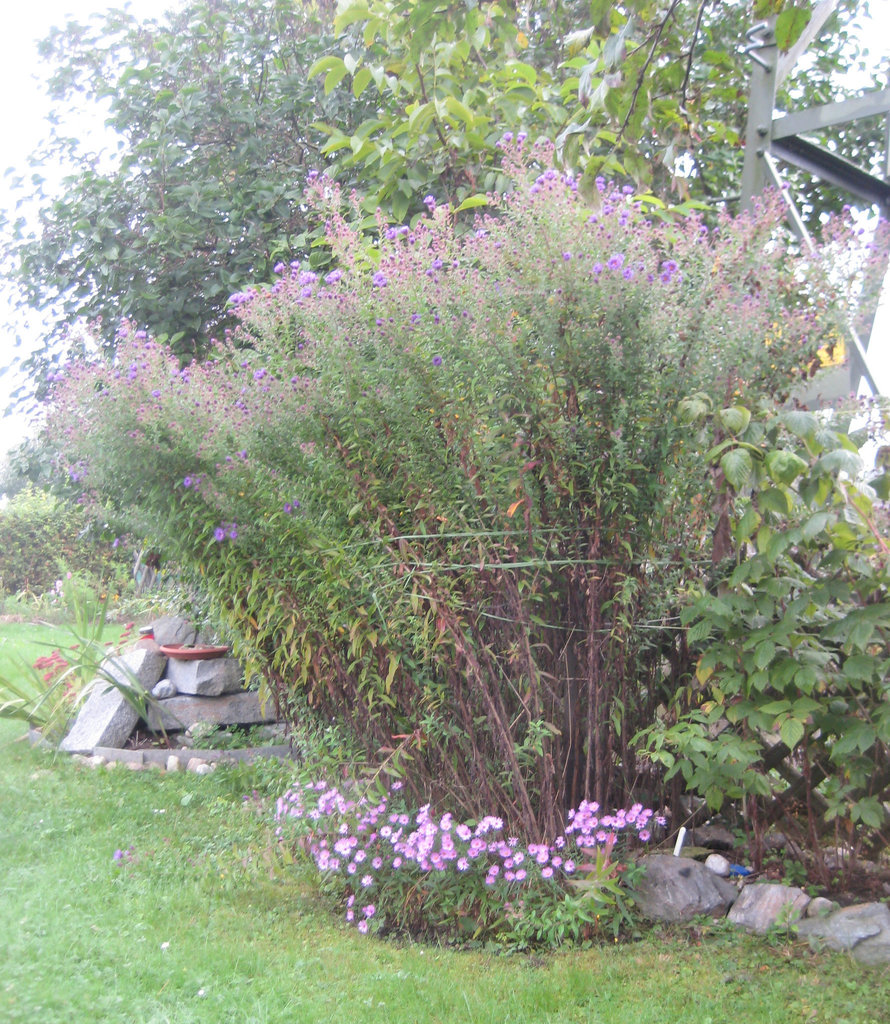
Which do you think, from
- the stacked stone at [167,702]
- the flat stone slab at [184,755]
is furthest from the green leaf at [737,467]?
the stacked stone at [167,702]

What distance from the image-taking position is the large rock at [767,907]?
2764mm

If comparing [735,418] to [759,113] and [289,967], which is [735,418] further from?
[759,113]

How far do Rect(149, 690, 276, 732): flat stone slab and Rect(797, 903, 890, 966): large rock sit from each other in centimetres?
351

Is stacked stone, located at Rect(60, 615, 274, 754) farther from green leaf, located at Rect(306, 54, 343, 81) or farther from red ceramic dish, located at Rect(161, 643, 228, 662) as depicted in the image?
green leaf, located at Rect(306, 54, 343, 81)

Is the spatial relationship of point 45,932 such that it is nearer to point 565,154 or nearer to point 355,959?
point 355,959

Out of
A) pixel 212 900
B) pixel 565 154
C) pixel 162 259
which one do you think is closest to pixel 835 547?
pixel 565 154

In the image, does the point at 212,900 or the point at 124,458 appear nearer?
the point at 212,900

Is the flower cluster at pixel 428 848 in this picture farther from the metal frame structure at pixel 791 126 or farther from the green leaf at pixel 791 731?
the metal frame structure at pixel 791 126

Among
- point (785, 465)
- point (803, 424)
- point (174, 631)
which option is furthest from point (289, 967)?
point (174, 631)

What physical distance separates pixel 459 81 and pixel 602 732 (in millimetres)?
3494

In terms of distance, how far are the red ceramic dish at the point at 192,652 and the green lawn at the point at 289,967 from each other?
194 centimetres

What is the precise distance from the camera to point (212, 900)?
3191 millimetres

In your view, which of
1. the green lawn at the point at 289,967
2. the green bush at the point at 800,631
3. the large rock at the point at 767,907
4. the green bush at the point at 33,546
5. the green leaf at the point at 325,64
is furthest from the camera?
the green bush at the point at 33,546

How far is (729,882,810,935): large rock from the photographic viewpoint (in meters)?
2.76
